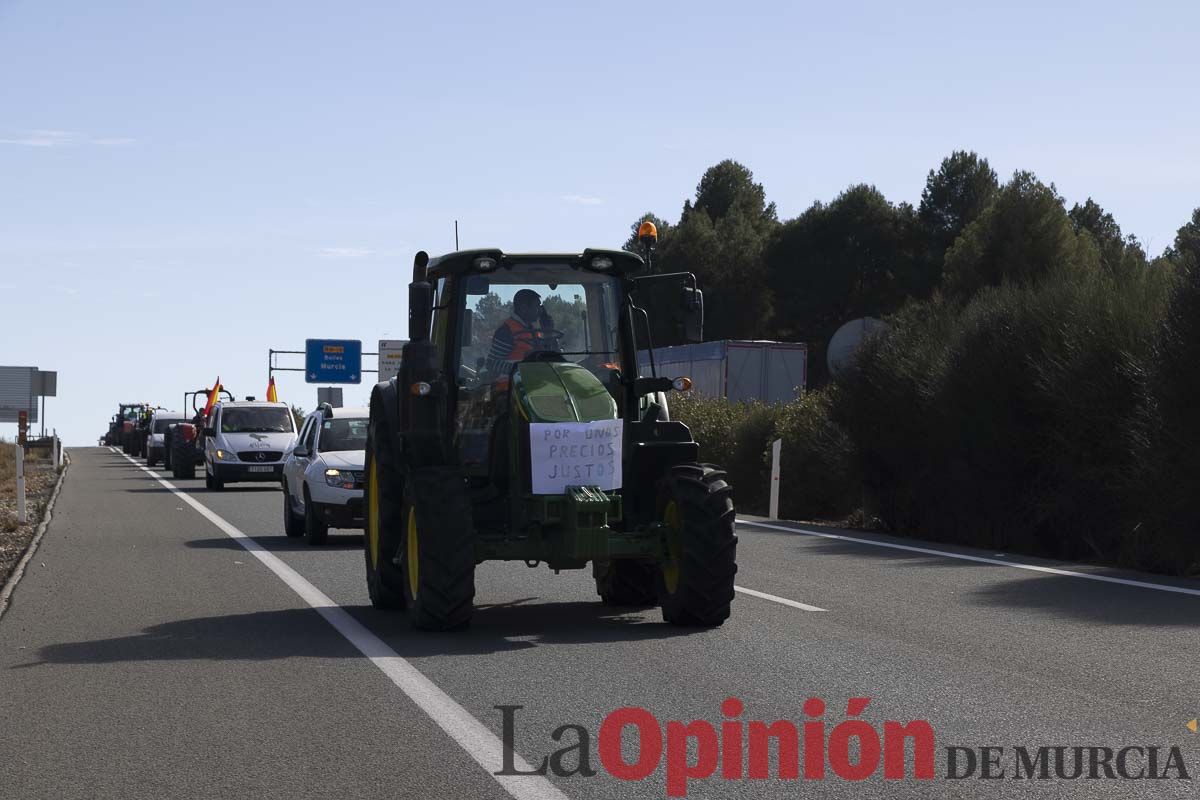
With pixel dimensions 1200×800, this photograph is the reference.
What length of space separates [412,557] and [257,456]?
24382 mm

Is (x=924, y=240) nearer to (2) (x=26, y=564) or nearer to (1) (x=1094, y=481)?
(1) (x=1094, y=481)

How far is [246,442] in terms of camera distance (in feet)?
117

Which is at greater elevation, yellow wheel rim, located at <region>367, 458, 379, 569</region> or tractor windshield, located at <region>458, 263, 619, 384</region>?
tractor windshield, located at <region>458, 263, 619, 384</region>

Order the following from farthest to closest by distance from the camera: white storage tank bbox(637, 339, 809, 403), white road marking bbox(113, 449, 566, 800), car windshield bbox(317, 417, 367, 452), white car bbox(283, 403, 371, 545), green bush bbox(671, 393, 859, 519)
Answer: white storage tank bbox(637, 339, 809, 403), green bush bbox(671, 393, 859, 519), car windshield bbox(317, 417, 367, 452), white car bbox(283, 403, 371, 545), white road marking bbox(113, 449, 566, 800)

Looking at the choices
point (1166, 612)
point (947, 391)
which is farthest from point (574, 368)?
point (947, 391)

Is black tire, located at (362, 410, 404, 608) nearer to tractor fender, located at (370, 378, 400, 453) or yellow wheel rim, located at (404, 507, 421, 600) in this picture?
tractor fender, located at (370, 378, 400, 453)

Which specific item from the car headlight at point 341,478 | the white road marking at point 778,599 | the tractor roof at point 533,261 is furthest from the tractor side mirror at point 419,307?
the car headlight at point 341,478

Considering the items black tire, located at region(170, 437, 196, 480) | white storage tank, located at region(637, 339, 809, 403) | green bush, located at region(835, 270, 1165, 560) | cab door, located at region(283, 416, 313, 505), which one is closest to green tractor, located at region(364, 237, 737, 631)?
cab door, located at region(283, 416, 313, 505)

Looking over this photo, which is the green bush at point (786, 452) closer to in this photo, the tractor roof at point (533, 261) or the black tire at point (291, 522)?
the black tire at point (291, 522)

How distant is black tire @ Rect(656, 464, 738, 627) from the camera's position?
11.5 metres

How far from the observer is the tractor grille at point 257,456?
35.5 meters

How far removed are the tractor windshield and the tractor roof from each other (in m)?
0.06

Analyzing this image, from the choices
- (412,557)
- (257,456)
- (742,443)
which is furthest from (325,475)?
(257,456)

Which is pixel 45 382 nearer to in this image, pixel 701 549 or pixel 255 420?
pixel 255 420
